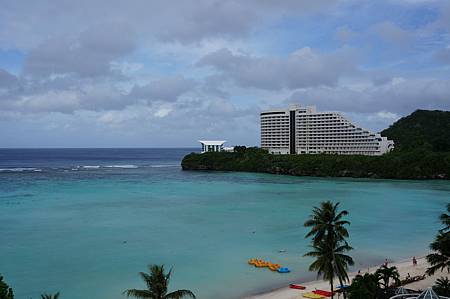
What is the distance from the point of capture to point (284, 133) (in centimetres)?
13588

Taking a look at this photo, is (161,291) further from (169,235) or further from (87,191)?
(87,191)

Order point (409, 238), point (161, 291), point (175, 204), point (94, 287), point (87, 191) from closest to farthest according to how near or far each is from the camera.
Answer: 1. point (161, 291)
2. point (94, 287)
3. point (409, 238)
4. point (175, 204)
5. point (87, 191)

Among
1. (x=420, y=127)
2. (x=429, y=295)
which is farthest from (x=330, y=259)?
(x=420, y=127)

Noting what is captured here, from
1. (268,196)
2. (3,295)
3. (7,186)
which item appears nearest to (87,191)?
(7,186)

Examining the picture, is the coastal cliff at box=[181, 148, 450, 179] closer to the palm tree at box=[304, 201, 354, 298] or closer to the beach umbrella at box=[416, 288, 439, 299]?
the palm tree at box=[304, 201, 354, 298]

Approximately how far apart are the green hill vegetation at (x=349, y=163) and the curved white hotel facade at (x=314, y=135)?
393 inches

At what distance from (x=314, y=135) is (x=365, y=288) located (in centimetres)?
11233

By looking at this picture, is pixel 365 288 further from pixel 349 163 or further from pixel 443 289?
pixel 349 163

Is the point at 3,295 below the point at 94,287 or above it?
above

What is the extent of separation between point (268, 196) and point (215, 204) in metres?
10.3

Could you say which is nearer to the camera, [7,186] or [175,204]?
[175,204]

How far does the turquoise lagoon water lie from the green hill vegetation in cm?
2211

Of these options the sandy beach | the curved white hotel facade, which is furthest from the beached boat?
the curved white hotel facade

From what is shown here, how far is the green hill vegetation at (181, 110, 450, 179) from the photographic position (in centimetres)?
8869
